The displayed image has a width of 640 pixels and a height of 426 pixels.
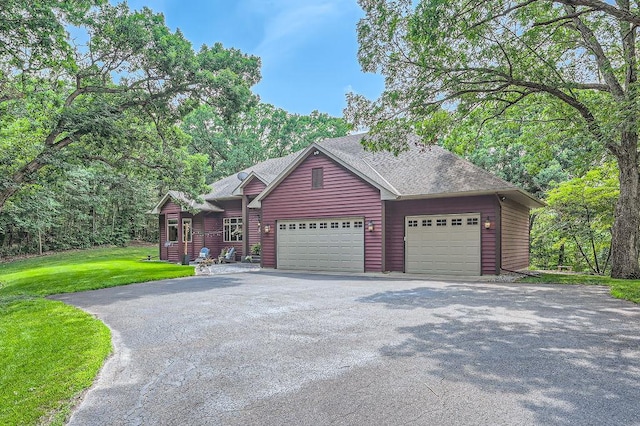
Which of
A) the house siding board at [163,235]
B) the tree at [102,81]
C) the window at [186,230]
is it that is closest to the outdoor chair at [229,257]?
the window at [186,230]

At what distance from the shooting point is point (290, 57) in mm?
18609

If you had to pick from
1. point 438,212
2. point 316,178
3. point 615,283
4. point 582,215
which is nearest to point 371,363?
point 615,283

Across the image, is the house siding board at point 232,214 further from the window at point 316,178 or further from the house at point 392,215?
the window at point 316,178

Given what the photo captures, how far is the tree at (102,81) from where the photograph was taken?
8734mm

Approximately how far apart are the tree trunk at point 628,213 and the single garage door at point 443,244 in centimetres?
403

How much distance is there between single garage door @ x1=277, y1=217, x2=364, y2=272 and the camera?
13.6 meters

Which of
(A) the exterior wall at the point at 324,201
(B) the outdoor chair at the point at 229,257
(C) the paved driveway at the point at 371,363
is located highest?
(A) the exterior wall at the point at 324,201

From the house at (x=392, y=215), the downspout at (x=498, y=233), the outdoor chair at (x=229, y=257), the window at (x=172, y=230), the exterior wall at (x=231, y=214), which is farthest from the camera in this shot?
the window at (x=172, y=230)

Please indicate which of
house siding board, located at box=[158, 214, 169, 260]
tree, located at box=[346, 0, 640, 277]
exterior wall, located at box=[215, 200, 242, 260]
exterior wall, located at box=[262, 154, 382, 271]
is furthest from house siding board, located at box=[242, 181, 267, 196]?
tree, located at box=[346, 0, 640, 277]

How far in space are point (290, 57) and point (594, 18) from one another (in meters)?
12.7

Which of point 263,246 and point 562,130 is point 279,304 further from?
point 562,130

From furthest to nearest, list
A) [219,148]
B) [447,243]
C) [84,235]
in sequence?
[219,148] → [84,235] → [447,243]

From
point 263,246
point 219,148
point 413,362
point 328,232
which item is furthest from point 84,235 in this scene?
point 413,362

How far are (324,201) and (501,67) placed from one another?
7341mm
